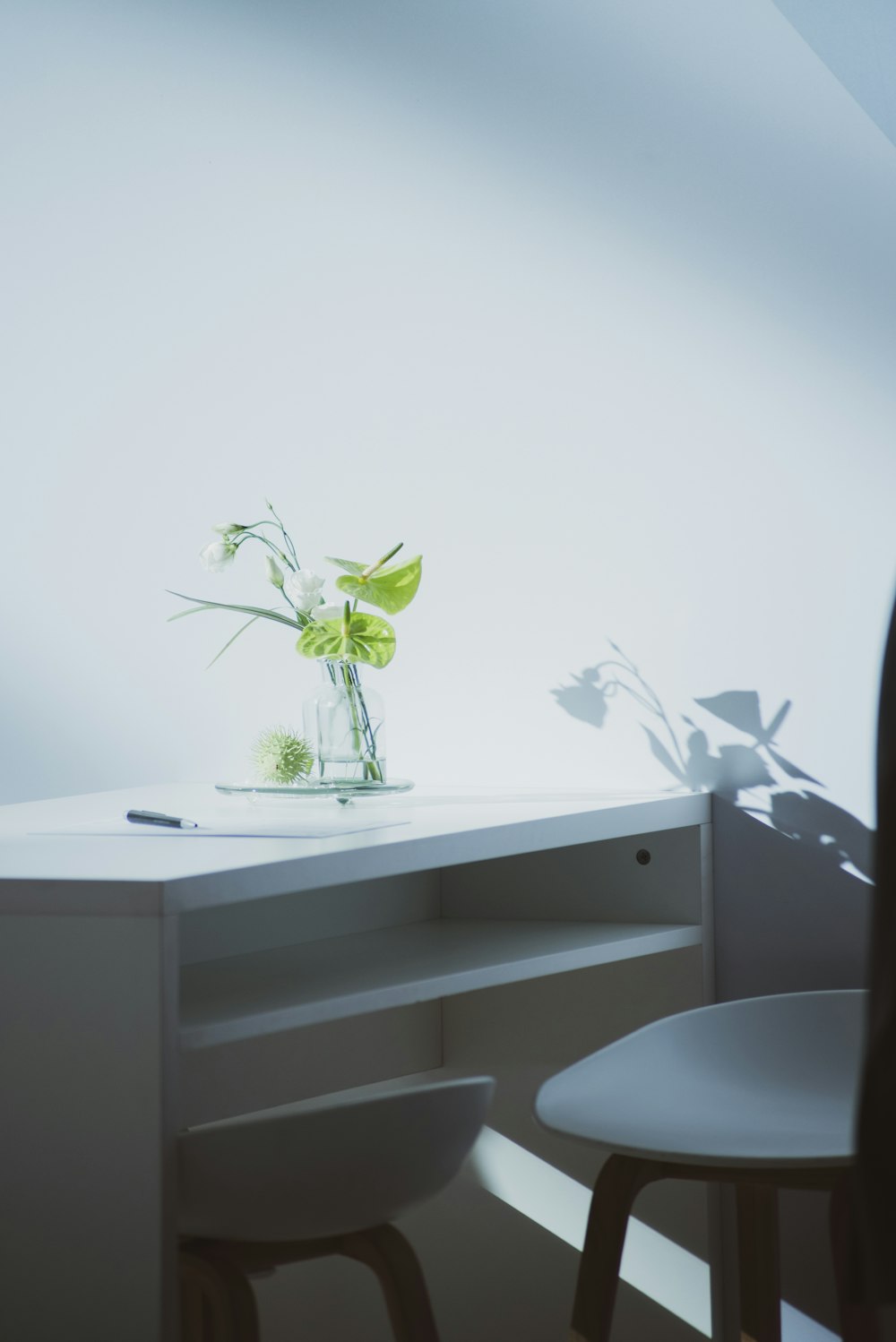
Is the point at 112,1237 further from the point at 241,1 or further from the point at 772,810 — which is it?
the point at 241,1

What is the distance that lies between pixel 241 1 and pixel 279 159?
9.2 inches

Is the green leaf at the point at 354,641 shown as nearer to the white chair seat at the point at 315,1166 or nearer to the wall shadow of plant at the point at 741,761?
the wall shadow of plant at the point at 741,761

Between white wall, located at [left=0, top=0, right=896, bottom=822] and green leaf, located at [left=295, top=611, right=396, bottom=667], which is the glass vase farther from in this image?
white wall, located at [left=0, top=0, right=896, bottom=822]

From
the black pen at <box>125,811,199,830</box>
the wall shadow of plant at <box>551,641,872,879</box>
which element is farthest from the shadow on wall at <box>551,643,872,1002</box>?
the black pen at <box>125,811,199,830</box>

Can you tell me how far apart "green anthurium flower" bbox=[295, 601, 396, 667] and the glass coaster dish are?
0.49 ft

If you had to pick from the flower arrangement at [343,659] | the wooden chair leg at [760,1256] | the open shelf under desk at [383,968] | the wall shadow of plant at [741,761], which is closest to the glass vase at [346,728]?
the flower arrangement at [343,659]

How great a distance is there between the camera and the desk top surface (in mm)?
1058

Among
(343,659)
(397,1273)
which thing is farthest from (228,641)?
(397,1273)

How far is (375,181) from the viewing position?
2.02 meters

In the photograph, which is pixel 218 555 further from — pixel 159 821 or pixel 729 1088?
pixel 729 1088

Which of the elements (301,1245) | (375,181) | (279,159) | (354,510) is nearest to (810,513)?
(354,510)

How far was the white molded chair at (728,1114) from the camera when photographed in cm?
114

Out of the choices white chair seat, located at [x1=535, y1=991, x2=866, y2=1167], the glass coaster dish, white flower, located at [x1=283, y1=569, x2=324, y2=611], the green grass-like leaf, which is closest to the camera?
white chair seat, located at [x1=535, y1=991, x2=866, y2=1167]

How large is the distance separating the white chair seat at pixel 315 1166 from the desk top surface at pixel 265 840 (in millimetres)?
173
